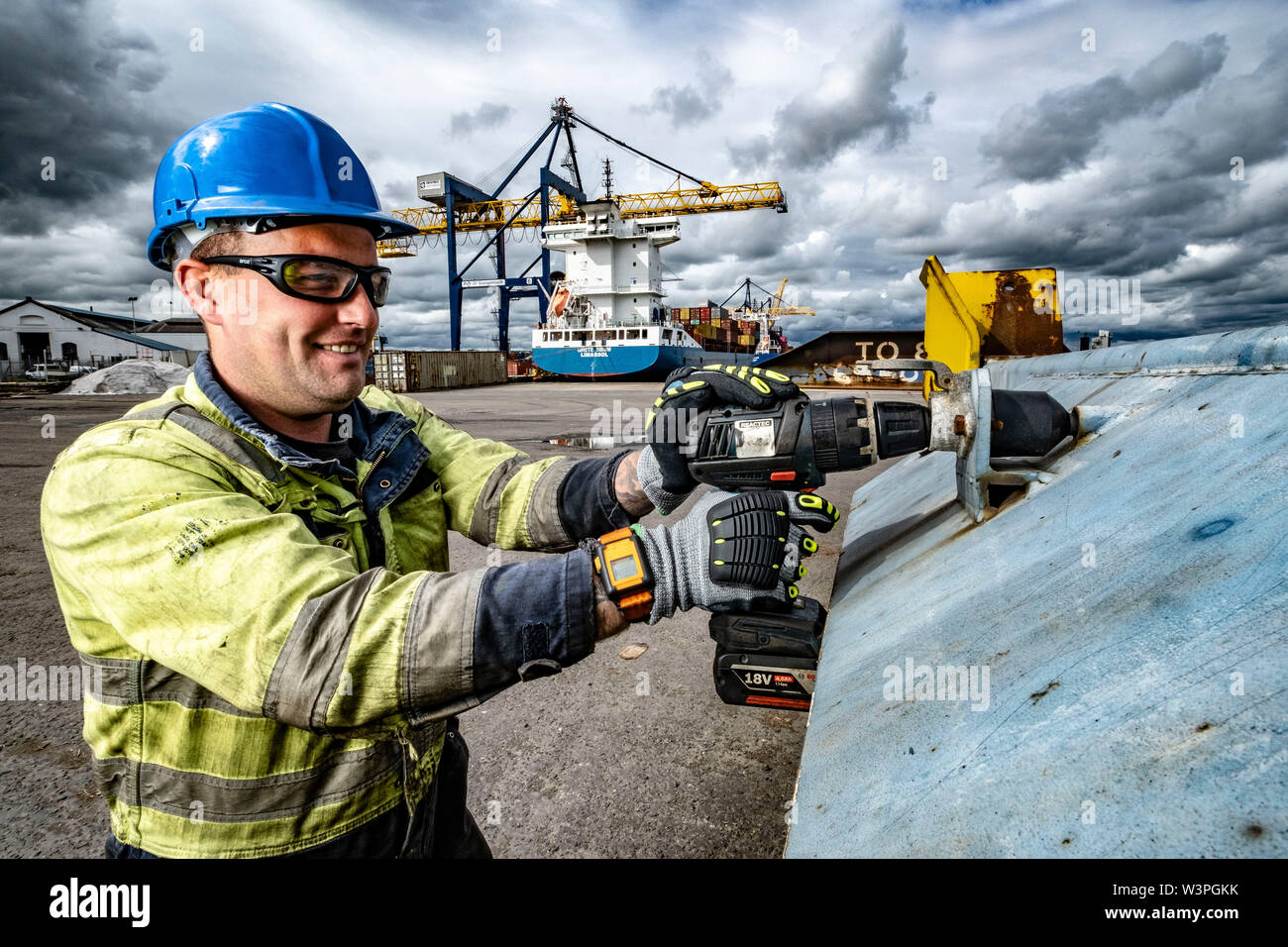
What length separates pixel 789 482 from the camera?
5.68 ft

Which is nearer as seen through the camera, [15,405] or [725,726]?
[725,726]

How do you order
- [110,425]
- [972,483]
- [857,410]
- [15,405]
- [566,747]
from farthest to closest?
[15,405]
[566,747]
[972,483]
[857,410]
[110,425]

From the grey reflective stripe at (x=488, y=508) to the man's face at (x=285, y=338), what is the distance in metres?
0.50

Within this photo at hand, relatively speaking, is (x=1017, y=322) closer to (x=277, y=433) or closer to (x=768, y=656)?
(x=768, y=656)

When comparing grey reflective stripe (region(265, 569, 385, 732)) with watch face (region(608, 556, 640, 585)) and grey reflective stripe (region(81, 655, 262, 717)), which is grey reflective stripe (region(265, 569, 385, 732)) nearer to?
grey reflective stripe (region(81, 655, 262, 717))

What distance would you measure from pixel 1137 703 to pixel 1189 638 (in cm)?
14

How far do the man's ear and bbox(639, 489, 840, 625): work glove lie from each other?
1.07 meters

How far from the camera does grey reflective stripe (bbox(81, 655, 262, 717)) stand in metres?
1.09

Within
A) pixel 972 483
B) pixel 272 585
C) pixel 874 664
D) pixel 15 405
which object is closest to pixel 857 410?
pixel 972 483

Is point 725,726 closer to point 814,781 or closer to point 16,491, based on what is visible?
point 814,781

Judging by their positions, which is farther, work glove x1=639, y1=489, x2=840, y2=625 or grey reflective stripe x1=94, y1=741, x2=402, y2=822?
work glove x1=639, y1=489, x2=840, y2=625

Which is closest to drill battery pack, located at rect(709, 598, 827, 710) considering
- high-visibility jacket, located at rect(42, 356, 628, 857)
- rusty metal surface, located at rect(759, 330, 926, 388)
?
high-visibility jacket, located at rect(42, 356, 628, 857)

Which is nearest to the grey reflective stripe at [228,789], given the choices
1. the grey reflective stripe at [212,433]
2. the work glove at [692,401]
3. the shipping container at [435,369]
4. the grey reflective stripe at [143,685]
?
the grey reflective stripe at [143,685]

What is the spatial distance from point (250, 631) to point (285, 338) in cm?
72
